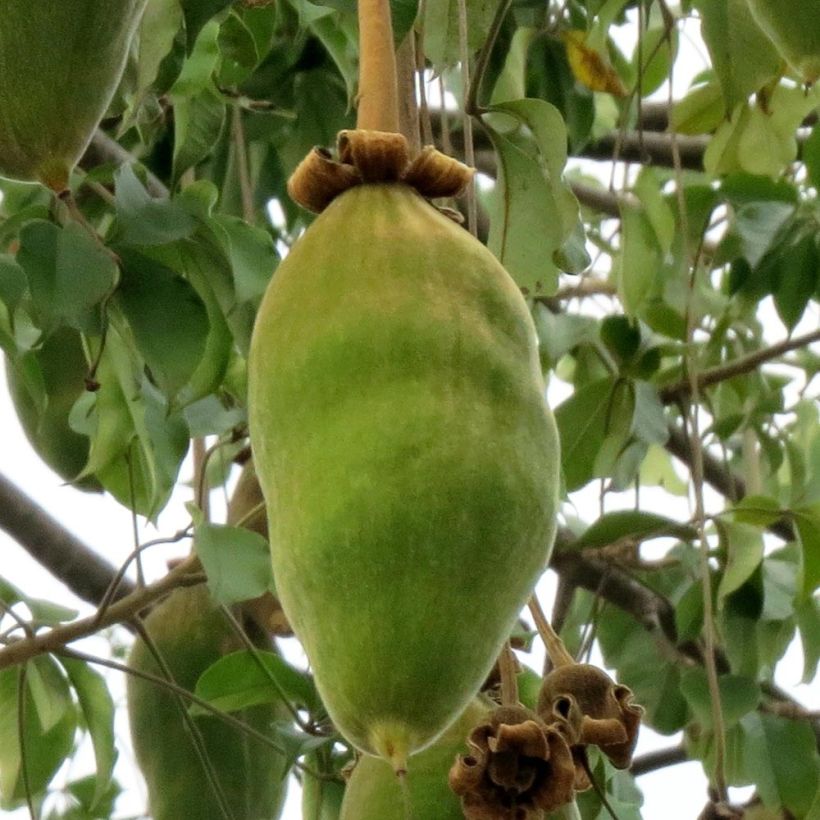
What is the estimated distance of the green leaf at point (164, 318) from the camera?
714 millimetres

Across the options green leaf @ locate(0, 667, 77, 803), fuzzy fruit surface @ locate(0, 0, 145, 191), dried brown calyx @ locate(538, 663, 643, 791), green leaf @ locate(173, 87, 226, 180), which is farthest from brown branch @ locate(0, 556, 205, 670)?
fuzzy fruit surface @ locate(0, 0, 145, 191)

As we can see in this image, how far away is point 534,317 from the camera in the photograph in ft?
3.58

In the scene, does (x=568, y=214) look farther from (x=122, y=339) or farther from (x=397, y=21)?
(x=122, y=339)

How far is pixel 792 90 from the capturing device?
1085 millimetres

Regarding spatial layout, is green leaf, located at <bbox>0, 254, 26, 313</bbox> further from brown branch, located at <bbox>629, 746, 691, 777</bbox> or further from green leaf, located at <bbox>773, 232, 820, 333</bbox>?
brown branch, located at <bbox>629, 746, 691, 777</bbox>

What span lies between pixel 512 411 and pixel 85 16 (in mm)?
167

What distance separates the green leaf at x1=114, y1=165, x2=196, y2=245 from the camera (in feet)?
2.38

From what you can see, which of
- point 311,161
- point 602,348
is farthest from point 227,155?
point 311,161

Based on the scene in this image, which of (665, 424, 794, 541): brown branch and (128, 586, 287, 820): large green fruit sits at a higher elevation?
(665, 424, 794, 541): brown branch

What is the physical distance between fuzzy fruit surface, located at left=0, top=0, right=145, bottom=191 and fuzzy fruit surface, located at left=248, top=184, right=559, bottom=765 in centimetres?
8

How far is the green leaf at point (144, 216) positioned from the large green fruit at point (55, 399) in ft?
0.40

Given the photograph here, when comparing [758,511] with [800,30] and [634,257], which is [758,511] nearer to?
[634,257]

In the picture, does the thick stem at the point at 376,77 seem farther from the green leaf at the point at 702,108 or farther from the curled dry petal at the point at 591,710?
the green leaf at the point at 702,108

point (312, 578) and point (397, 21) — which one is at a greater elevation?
point (397, 21)
